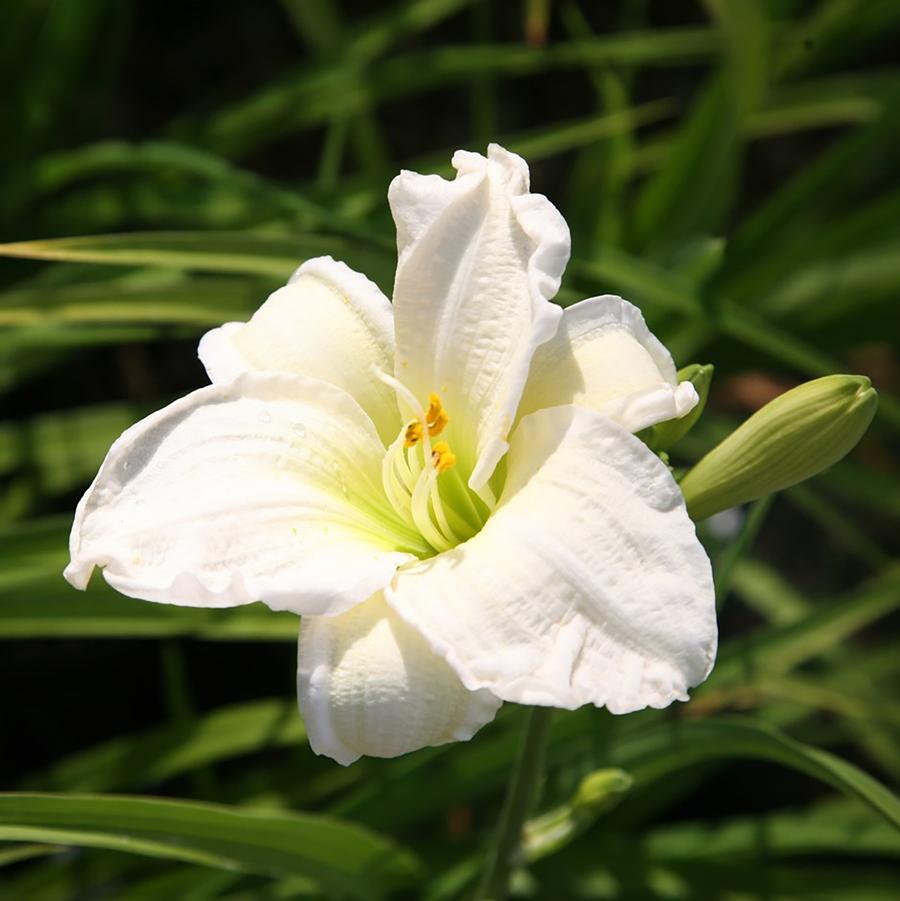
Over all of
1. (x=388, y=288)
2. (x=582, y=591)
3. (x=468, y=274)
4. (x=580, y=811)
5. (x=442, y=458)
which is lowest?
(x=580, y=811)

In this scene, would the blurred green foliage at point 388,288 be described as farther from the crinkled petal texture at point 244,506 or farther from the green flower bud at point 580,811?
the crinkled petal texture at point 244,506

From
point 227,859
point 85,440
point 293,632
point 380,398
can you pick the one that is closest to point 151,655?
point 85,440

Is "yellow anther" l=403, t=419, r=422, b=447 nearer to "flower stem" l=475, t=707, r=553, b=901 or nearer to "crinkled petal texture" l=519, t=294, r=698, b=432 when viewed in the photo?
"crinkled petal texture" l=519, t=294, r=698, b=432

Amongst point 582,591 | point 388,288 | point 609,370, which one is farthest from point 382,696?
point 388,288

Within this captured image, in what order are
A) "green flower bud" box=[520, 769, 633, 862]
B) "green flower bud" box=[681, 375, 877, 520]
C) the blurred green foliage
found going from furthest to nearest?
the blurred green foliage < "green flower bud" box=[520, 769, 633, 862] < "green flower bud" box=[681, 375, 877, 520]

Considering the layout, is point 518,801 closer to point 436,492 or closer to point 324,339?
point 436,492

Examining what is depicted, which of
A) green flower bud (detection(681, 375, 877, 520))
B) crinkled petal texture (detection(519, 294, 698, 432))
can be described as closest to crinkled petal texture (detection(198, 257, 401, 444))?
crinkled petal texture (detection(519, 294, 698, 432))

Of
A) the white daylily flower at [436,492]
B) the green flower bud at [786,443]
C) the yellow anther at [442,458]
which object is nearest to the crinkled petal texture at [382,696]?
the white daylily flower at [436,492]
